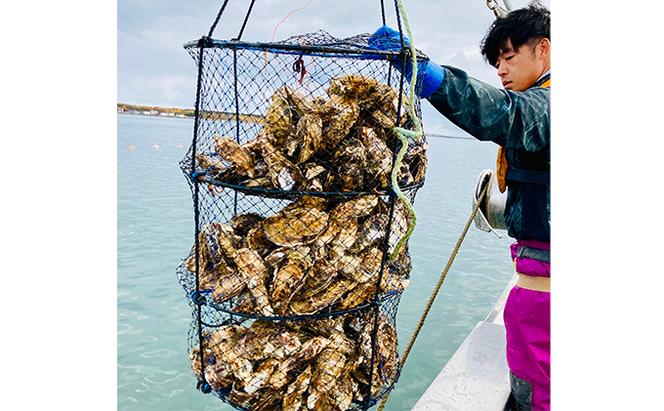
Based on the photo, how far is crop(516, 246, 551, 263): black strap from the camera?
2066 millimetres

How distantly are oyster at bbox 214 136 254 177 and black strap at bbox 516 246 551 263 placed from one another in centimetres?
127

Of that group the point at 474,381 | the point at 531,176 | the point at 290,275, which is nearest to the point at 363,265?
the point at 290,275

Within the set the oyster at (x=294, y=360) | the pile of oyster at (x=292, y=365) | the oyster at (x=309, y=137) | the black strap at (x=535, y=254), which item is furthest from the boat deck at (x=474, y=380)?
the oyster at (x=309, y=137)

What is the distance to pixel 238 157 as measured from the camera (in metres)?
1.42

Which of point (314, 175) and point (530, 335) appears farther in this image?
point (530, 335)

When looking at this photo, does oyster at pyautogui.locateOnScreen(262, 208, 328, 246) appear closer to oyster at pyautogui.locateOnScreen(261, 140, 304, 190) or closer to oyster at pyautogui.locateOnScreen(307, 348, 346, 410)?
oyster at pyautogui.locateOnScreen(261, 140, 304, 190)

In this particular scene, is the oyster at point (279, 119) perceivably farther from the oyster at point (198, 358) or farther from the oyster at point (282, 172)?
the oyster at point (198, 358)

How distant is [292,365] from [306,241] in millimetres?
347

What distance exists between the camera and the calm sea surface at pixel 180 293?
5.54 meters

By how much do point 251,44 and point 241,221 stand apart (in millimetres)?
592

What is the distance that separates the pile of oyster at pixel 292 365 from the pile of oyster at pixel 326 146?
0.43m

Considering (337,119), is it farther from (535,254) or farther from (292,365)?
(535,254)

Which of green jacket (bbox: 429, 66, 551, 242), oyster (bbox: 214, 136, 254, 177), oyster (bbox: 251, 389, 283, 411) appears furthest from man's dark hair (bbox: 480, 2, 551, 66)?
oyster (bbox: 251, 389, 283, 411)
